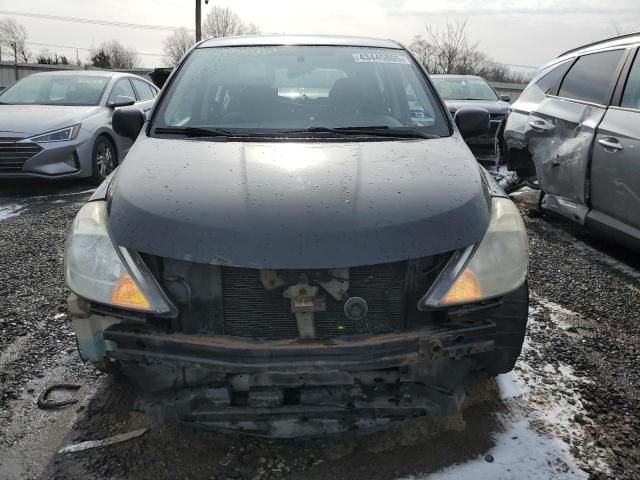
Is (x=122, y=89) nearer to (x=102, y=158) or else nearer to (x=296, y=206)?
(x=102, y=158)

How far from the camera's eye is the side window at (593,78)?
4.46 metres

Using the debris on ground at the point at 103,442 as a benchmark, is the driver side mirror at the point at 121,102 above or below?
below

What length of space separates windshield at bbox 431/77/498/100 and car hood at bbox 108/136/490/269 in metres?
8.48

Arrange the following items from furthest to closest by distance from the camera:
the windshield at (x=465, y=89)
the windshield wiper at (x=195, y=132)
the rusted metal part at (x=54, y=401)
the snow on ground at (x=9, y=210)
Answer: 1. the windshield at (x=465, y=89)
2. the snow on ground at (x=9, y=210)
3. the windshield wiper at (x=195, y=132)
4. the rusted metal part at (x=54, y=401)

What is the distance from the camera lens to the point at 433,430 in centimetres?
234

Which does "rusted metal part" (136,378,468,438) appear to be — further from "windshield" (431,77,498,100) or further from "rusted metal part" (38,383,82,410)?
"windshield" (431,77,498,100)

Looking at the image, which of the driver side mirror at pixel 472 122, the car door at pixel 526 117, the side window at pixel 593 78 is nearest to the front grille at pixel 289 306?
the driver side mirror at pixel 472 122

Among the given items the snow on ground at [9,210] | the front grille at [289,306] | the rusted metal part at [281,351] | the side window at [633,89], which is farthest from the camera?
the snow on ground at [9,210]

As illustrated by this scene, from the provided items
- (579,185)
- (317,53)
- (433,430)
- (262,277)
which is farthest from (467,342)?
(579,185)

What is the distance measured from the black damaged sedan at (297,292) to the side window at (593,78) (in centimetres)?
290

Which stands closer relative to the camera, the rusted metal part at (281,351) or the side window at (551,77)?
the rusted metal part at (281,351)

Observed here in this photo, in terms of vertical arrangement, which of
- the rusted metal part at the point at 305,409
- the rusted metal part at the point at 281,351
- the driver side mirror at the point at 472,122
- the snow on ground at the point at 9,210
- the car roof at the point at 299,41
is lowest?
the snow on ground at the point at 9,210

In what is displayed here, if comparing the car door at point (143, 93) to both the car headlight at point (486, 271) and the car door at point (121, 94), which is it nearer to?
the car door at point (121, 94)

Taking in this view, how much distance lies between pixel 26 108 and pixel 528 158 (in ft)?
20.3
